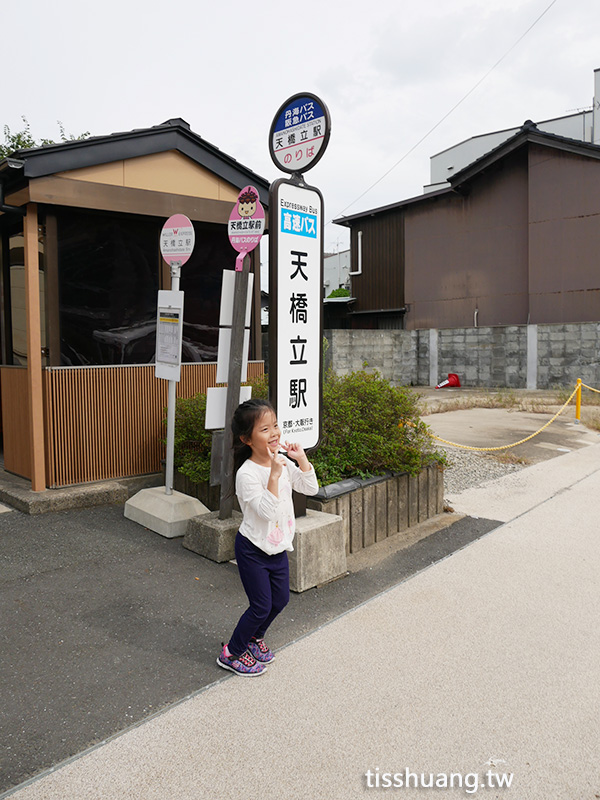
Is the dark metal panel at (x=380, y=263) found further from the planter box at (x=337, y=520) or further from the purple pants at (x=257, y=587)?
the purple pants at (x=257, y=587)

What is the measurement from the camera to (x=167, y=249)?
5.73 m

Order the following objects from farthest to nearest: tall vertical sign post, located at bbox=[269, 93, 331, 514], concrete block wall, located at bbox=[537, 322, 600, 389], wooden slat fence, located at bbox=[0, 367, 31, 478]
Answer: concrete block wall, located at bbox=[537, 322, 600, 389] → wooden slat fence, located at bbox=[0, 367, 31, 478] → tall vertical sign post, located at bbox=[269, 93, 331, 514]

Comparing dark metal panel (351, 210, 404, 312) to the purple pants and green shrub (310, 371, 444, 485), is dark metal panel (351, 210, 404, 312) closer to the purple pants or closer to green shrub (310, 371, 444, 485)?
green shrub (310, 371, 444, 485)

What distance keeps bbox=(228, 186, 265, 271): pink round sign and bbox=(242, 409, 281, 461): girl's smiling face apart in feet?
6.63

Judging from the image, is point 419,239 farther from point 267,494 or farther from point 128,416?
point 267,494

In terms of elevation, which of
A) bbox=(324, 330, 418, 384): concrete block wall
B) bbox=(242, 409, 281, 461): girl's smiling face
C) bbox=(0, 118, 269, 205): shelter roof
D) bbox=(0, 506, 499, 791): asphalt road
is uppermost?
bbox=(0, 118, 269, 205): shelter roof

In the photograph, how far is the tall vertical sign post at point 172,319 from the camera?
556 cm

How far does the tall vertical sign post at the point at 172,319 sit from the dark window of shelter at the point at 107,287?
127 centimetres

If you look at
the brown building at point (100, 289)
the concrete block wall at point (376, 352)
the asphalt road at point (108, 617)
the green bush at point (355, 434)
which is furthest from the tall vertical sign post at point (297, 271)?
the concrete block wall at point (376, 352)

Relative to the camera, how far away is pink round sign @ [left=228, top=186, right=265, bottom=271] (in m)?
4.79

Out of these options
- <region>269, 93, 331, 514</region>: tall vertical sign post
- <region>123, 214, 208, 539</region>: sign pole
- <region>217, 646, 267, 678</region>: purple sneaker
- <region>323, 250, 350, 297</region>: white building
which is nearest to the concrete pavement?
<region>217, 646, 267, 678</region>: purple sneaker

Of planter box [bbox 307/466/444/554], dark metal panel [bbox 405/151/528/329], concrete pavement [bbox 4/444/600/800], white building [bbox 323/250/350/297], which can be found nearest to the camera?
concrete pavement [bbox 4/444/600/800]

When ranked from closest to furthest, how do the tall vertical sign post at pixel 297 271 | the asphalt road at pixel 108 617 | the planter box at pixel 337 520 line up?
the asphalt road at pixel 108 617
the planter box at pixel 337 520
the tall vertical sign post at pixel 297 271

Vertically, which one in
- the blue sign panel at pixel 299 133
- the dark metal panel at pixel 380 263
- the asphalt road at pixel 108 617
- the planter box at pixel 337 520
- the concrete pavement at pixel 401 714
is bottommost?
the concrete pavement at pixel 401 714
